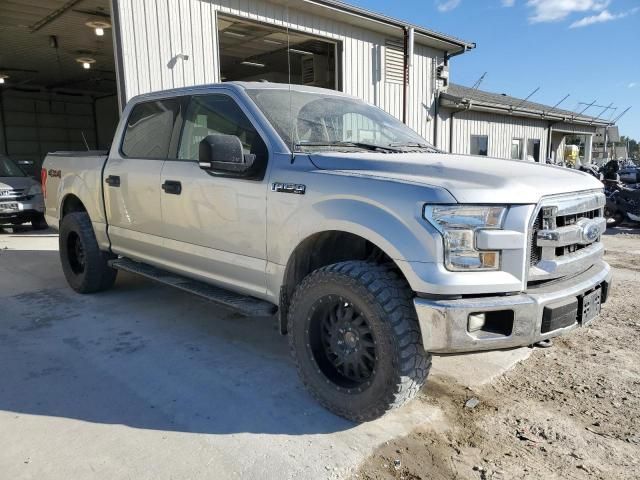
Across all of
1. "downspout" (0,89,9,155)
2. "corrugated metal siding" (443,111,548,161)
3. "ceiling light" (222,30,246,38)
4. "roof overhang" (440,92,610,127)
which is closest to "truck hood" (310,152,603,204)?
"ceiling light" (222,30,246,38)

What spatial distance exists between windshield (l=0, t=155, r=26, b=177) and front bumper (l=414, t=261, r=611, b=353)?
37.7ft

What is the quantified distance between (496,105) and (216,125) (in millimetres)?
14685

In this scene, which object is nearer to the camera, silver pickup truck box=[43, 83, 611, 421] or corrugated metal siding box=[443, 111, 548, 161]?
silver pickup truck box=[43, 83, 611, 421]

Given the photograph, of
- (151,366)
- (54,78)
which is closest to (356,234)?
(151,366)

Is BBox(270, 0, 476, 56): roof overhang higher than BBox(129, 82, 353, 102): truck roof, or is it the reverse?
BBox(270, 0, 476, 56): roof overhang

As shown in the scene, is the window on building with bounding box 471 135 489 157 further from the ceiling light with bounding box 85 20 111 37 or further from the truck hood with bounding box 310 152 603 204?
the truck hood with bounding box 310 152 603 204

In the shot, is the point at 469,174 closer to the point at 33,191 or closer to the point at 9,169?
the point at 33,191

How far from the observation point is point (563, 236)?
2.71m

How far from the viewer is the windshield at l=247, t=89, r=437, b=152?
11.5 ft

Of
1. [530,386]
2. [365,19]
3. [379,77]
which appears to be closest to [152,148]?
[530,386]

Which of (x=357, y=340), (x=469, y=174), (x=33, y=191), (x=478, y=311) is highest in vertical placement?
(x=469, y=174)

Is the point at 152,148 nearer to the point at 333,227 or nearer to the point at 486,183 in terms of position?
Result: the point at 333,227

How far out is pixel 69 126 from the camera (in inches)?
890

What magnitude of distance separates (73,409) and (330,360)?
1598 millimetres
